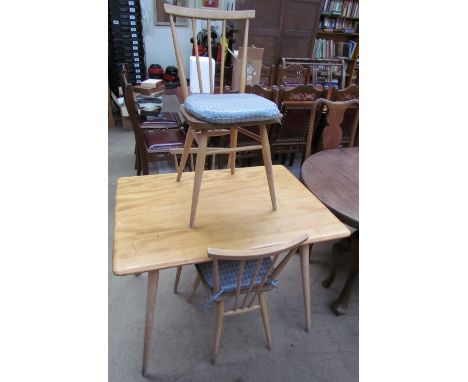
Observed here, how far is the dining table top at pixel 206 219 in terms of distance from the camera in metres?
1.01

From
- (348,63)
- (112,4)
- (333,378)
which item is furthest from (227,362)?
(348,63)

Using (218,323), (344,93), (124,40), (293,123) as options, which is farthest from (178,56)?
(124,40)

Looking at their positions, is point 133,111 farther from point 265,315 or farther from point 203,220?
point 265,315

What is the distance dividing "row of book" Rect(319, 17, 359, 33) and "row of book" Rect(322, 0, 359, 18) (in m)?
0.14

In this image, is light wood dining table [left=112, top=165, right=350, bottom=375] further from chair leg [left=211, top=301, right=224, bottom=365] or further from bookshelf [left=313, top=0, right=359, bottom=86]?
bookshelf [left=313, top=0, right=359, bottom=86]

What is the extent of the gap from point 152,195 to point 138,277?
85 centimetres

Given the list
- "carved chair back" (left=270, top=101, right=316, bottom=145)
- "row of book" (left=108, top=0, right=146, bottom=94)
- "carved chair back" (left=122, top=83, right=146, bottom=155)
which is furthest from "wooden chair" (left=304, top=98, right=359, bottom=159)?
"row of book" (left=108, top=0, right=146, bottom=94)

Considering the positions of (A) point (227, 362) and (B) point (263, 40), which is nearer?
(A) point (227, 362)

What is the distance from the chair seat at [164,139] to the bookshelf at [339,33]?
3.54m

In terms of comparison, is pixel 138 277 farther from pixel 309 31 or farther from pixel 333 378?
pixel 309 31

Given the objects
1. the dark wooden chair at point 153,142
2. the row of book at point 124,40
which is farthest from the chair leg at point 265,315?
the row of book at point 124,40

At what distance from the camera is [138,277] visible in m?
1.90

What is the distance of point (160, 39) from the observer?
545 centimetres

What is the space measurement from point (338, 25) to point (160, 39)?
10.6ft
